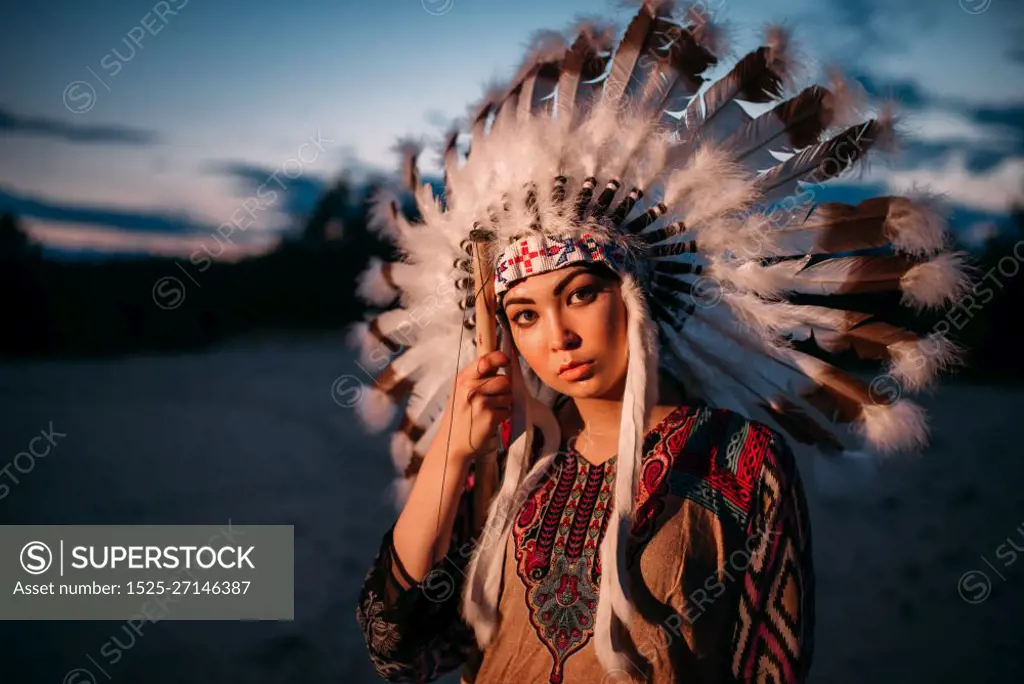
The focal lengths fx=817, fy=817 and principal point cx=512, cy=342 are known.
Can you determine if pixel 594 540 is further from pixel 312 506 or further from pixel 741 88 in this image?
pixel 312 506

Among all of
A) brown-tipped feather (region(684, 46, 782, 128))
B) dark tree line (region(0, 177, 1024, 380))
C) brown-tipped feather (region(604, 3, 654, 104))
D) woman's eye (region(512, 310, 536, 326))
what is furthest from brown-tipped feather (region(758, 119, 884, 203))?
dark tree line (region(0, 177, 1024, 380))

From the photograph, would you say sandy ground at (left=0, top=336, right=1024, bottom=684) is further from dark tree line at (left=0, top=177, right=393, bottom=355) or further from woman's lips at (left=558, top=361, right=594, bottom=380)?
woman's lips at (left=558, top=361, right=594, bottom=380)

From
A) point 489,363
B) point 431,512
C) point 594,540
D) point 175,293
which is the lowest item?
point 594,540

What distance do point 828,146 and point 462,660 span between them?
54.7 inches

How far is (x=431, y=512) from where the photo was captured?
175 cm

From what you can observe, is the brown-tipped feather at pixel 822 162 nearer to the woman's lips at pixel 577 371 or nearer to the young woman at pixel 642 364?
the young woman at pixel 642 364

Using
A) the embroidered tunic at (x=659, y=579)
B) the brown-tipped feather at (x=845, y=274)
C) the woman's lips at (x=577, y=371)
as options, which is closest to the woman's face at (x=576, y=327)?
the woman's lips at (x=577, y=371)

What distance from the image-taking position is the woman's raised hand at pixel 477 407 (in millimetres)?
1726

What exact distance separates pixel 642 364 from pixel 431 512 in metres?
0.55

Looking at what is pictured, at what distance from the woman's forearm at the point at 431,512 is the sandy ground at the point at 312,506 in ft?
1.93

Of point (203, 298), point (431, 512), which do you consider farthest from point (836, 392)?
point (203, 298)

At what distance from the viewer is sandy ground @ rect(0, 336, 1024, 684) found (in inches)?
146

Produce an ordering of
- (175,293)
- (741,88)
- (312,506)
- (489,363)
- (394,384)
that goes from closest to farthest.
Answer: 1. (489,363)
2. (741,88)
3. (394,384)
4. (312,506)
5. (175,293)

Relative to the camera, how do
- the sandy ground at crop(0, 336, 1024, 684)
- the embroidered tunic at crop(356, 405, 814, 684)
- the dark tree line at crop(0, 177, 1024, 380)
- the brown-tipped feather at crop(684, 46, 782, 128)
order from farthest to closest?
the dark tree line at crop(0, 177, 1024, 380)
the sandy ground at crop(0, 336, 1024, 684)
the brown-tipped feather at crop(684, 46, 782, 128)
the embroidered tunic at crop(356, 405, 814, 684)
